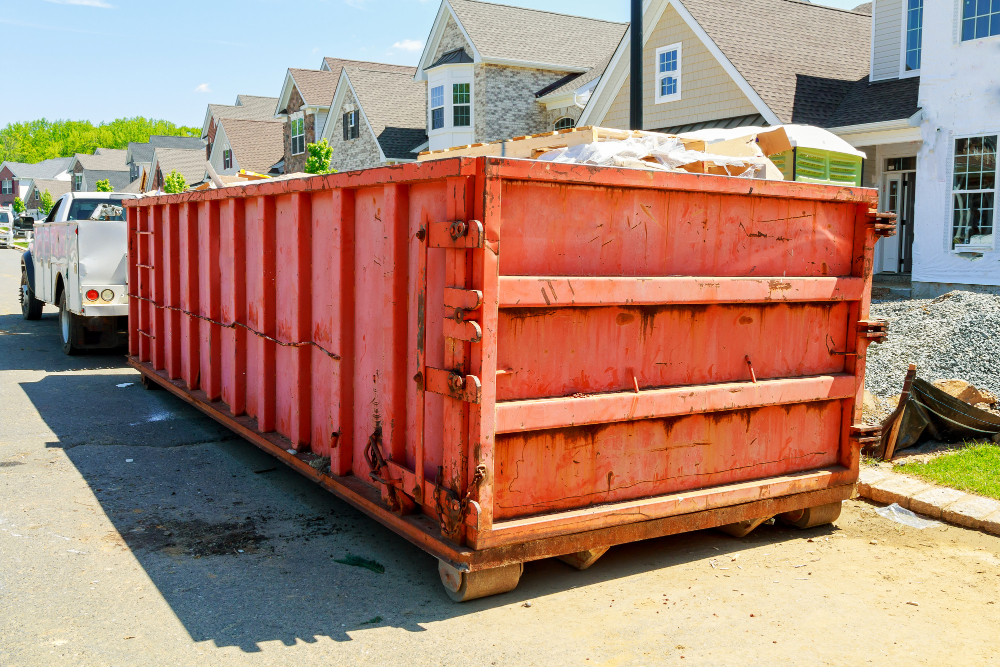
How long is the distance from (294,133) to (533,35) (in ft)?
49.1

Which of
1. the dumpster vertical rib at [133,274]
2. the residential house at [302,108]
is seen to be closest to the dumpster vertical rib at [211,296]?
the dumpster vertical rib at [133,274]

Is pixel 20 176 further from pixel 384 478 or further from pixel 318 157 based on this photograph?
pixel 384 478

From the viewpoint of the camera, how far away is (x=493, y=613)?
400 cm

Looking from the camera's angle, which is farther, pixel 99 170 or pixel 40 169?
pixel 40 169

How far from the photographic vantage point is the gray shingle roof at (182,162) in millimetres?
54906

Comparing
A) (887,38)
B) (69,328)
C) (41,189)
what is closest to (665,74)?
(887,38)

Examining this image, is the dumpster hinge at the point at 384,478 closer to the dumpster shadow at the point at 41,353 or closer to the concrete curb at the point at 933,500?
the concrete curb at the point at 933,500

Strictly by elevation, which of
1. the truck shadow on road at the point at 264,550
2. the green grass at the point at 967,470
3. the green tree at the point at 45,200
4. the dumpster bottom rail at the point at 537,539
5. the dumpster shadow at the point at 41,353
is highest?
the green tree at the point at 45,200

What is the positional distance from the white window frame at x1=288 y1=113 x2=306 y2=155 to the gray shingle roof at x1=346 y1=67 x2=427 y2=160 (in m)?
5.18

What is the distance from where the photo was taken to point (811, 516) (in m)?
5.18

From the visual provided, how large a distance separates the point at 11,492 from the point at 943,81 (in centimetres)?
1605

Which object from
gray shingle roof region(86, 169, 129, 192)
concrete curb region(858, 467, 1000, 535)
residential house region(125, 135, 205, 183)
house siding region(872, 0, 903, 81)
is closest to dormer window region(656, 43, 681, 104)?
house siding region(872, 0, 903, 81)

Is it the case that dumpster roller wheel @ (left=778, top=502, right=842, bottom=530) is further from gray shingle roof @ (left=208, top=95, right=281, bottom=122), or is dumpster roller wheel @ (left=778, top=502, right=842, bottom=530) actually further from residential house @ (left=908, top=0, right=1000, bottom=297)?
gray shingle roof @ (left=208, top=95, right=281, bottom=122)

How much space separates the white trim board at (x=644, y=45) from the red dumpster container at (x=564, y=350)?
525 inches
